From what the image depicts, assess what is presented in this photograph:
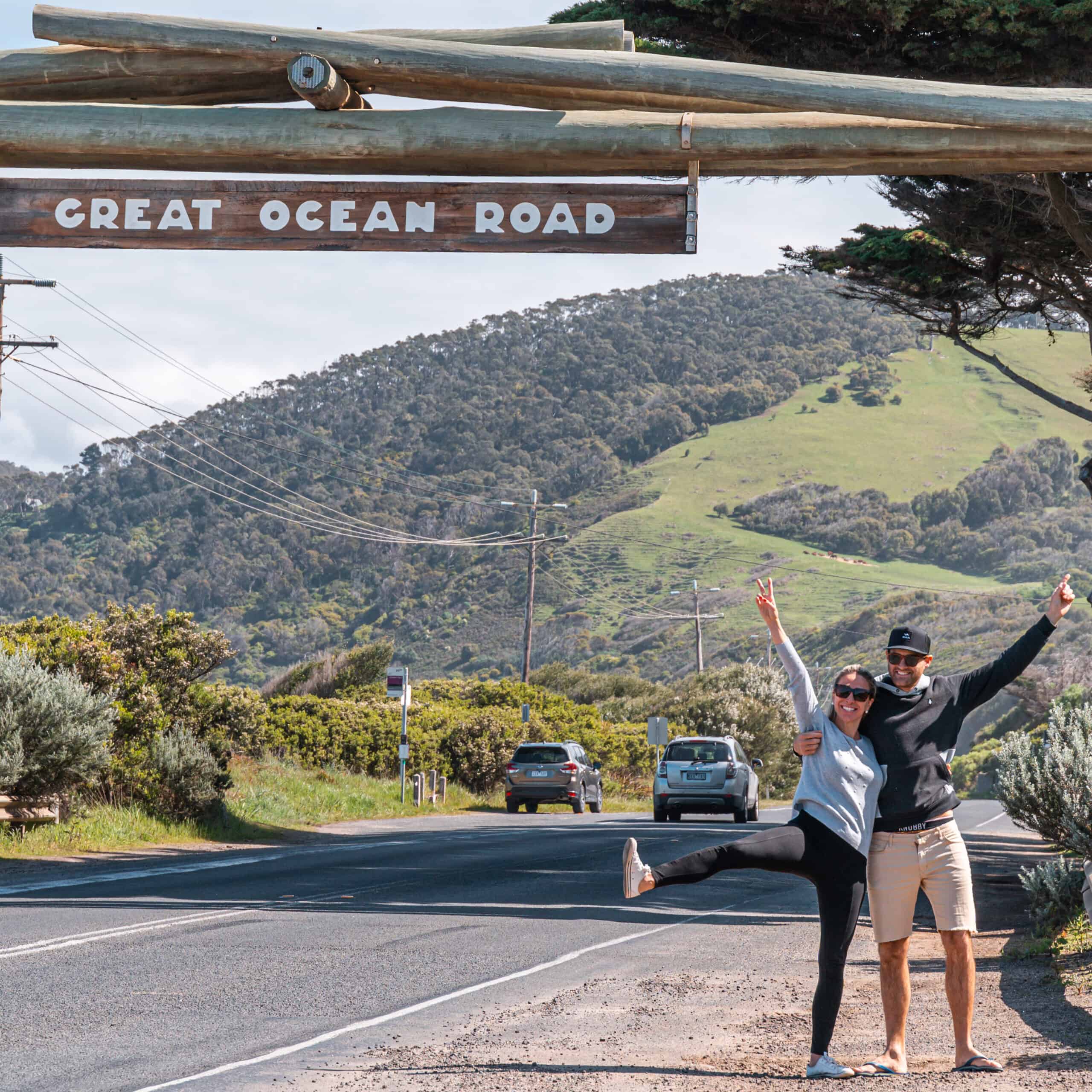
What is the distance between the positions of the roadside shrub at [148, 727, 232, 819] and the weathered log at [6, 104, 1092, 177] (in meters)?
15.0

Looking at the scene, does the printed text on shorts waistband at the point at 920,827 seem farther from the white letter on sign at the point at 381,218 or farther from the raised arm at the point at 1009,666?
the white letter on sign at the point at 381,218

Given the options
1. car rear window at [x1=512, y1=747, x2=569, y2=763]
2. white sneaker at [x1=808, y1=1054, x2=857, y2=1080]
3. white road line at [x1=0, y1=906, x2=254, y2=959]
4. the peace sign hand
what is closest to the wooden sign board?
the peace sign hand

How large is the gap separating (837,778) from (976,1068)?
1.59 metres

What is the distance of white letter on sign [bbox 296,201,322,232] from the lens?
8750mm

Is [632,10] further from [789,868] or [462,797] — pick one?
[462,797]

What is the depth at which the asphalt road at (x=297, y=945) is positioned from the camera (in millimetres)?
7828

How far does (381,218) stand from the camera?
28.7 ft

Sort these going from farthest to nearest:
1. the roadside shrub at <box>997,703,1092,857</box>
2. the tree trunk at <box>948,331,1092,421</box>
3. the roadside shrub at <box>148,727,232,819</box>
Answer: the roadside shrub at <box>148,727,232,819</box>, the tree trunk at <box>948,331,1092,421</box>, the roadside shrub at <box>997,703,1092,857</box>

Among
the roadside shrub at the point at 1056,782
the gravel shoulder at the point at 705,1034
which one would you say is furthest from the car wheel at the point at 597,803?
the gravel shoulder at the point at 705,1034

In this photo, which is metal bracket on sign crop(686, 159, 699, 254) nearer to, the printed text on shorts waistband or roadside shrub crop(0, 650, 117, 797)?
the printed text on shorts waistband

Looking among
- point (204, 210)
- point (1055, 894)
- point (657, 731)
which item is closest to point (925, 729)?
point (204, 210)

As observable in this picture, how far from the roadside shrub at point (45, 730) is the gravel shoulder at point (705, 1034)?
10228 mm

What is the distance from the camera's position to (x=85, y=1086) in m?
6.86

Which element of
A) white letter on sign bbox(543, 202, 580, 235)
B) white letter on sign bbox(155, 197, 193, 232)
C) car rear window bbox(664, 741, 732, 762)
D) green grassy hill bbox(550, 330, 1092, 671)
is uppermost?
green grassy hill bbox(550, 330, 1092, 671)
